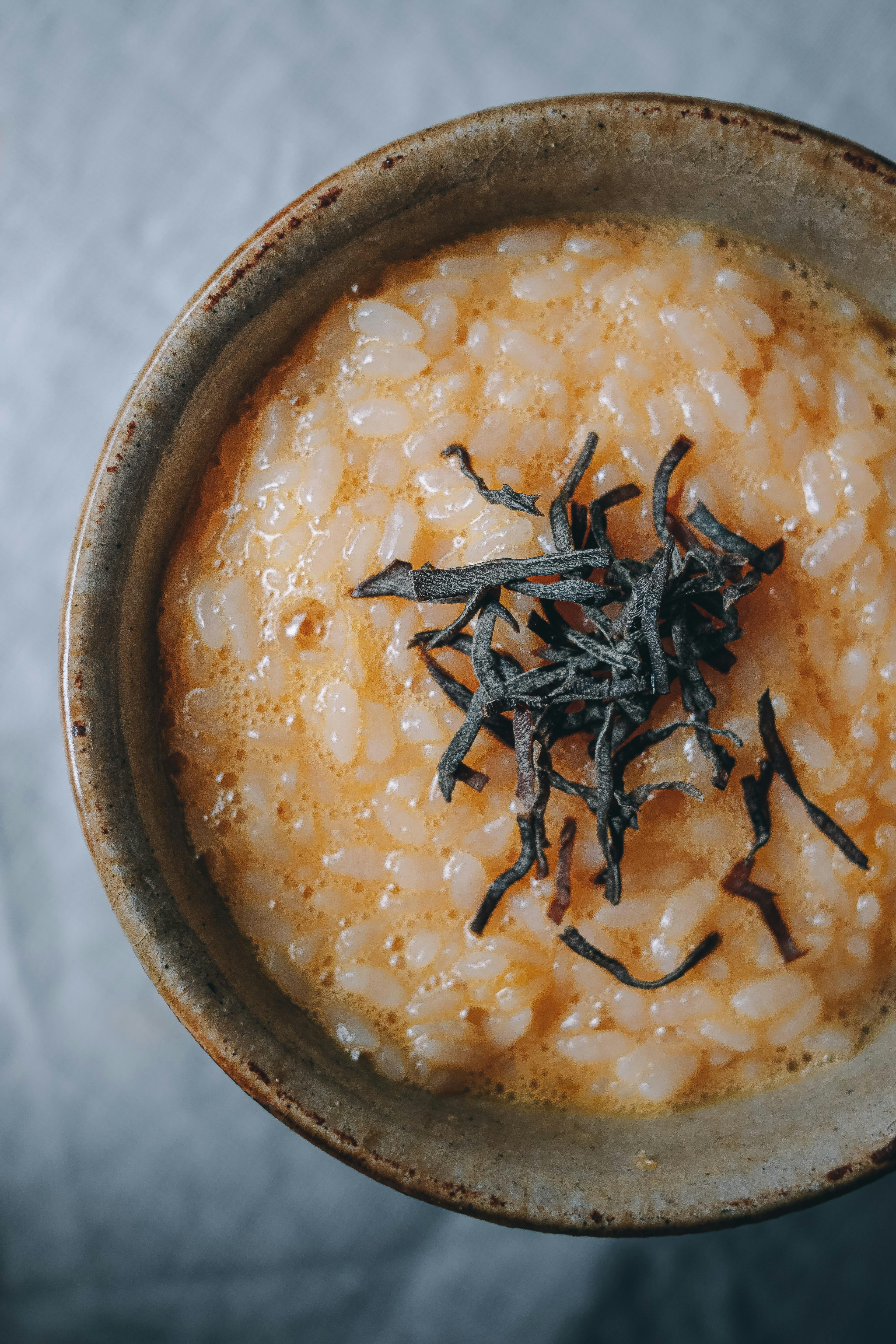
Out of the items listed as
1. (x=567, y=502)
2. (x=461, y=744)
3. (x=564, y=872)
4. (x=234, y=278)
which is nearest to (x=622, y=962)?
(x=564, y=872)

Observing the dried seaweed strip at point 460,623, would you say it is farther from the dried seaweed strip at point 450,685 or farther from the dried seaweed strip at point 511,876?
the dried seaweed strip at point 511,876

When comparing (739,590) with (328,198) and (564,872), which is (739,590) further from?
(328,198)

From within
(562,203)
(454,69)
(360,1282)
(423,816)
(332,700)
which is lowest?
(360,1282)

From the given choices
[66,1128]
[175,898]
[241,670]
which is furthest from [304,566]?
[66,1128]

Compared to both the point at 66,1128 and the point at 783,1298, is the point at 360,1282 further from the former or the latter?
the point at 783,1298

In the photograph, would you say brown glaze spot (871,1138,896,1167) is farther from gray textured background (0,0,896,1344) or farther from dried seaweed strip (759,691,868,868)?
gray textured background (0,0,896,1344)

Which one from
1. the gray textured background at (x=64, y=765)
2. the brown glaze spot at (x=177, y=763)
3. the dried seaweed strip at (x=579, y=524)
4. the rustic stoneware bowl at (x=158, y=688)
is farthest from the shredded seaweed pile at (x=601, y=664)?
the gray textured background at (x=64, y=765)

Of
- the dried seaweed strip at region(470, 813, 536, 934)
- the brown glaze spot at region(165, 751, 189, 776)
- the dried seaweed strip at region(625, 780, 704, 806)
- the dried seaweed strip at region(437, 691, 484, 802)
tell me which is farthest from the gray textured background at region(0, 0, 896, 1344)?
the dried seaweed strip at region(625, 780, 704, 806)
